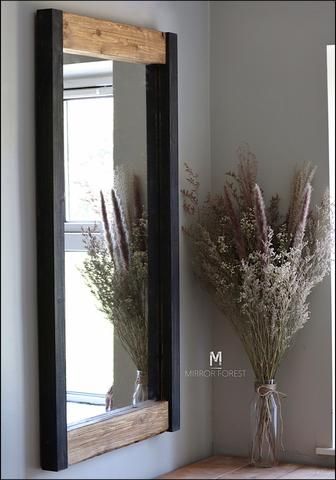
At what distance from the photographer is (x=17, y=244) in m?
2.10

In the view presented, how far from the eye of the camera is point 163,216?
2494 mm

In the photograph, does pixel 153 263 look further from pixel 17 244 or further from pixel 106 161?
pixel 17 244

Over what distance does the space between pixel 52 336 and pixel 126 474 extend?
48cm

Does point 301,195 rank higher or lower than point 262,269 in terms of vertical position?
higher

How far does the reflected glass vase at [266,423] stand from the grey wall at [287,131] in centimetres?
3

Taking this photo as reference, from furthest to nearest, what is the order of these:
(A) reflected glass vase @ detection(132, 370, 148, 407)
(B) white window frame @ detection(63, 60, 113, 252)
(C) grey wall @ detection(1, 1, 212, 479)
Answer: (A) reflected glass vase @ detection(132, 370, 148, 407) → (B) white window frame @ detection(63, 60, 113, 252) → (C) grey wall @ detection(1, 1, 212, 479)

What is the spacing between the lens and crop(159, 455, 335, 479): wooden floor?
8.13 feet

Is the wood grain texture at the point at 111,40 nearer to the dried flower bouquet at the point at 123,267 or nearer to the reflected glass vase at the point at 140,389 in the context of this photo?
the dried flower bouquet at the point at 123,267

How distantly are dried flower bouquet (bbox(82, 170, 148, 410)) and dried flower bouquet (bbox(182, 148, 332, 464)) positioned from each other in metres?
0.16

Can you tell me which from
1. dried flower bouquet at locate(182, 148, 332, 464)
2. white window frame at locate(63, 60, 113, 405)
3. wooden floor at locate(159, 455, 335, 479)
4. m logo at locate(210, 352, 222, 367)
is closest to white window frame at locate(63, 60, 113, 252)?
white window frame at locate(63, 60, 113, 405)

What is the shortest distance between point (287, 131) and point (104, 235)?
54cm

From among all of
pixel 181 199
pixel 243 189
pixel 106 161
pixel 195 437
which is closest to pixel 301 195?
pixel 243 189

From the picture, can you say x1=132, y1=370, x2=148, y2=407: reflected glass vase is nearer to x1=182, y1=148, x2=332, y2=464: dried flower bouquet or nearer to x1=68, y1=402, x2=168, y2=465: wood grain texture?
x1=68, y1=402, x2=168, y2=465: wood grain texture

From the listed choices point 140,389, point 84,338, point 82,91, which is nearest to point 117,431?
point 140,389
